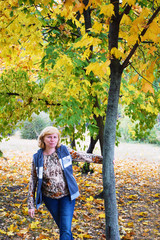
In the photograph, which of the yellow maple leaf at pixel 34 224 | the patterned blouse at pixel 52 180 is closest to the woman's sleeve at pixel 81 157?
the patterned blouse at pixel 52 180

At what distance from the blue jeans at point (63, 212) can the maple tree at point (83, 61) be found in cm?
42

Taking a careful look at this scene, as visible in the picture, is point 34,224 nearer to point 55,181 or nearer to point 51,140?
point 55,181

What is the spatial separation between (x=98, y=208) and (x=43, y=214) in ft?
3.85

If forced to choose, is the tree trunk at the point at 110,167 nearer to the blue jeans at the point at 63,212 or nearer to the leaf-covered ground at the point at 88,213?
the blue jeans at the point at 63,212

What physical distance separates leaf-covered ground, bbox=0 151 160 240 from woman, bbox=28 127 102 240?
1165mm

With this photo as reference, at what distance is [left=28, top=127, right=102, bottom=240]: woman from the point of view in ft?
9.07

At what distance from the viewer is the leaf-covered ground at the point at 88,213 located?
12.8 feet

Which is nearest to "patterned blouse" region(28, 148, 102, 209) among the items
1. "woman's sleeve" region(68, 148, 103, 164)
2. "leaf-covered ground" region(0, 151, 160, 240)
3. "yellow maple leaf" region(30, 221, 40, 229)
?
"woman's sleeve" region(68, 148, 103, 164)

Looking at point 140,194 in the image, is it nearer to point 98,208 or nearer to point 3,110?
point 98,208

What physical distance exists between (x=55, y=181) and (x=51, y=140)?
1.51 feet

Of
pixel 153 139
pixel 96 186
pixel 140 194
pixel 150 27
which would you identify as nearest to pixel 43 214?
pixel 96 186

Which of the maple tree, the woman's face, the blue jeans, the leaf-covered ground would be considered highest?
the maple tree

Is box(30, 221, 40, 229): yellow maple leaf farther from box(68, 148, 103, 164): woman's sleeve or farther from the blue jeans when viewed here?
box(68, 148, 103, 164): woman's sleeve

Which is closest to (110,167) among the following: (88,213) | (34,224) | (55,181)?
(55,181)
